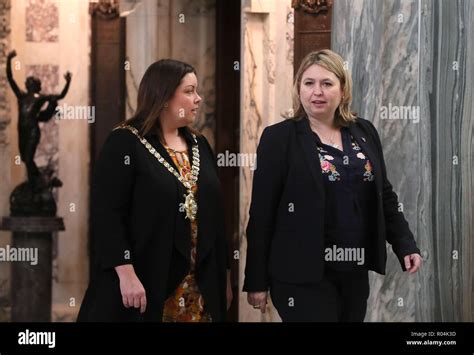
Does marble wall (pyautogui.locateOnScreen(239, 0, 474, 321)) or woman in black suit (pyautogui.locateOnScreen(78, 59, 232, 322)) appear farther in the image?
marble wall (pyautogui.locateOnScreen(239, 0, 474, 321))

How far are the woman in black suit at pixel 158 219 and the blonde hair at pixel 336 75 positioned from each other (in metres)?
0.47

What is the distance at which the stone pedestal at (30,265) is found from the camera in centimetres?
552

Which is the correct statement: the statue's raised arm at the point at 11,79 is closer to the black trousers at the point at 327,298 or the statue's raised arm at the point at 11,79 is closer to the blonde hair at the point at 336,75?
the blonde hair at the point at 336,75

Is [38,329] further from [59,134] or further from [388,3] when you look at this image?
[388,3]

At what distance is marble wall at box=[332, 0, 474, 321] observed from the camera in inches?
211

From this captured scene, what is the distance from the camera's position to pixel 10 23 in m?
5.62

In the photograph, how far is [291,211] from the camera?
14.2 feet

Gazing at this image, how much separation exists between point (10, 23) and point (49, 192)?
98cm

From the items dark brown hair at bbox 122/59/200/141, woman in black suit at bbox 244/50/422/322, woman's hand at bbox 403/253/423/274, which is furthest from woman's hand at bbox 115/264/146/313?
woman's hand at bbox 403/253/423/274

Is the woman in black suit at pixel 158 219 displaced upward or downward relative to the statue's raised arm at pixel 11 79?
downward

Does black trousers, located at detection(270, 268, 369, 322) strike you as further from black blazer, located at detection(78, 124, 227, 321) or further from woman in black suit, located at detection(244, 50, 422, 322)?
black blazer, located at detection(78, 124, 227, 321)

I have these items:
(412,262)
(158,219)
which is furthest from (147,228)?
(412,262)

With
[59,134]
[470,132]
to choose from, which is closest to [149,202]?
[59,134]

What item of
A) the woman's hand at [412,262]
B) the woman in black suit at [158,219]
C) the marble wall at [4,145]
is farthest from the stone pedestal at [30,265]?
the woman's hand at [412,262]
